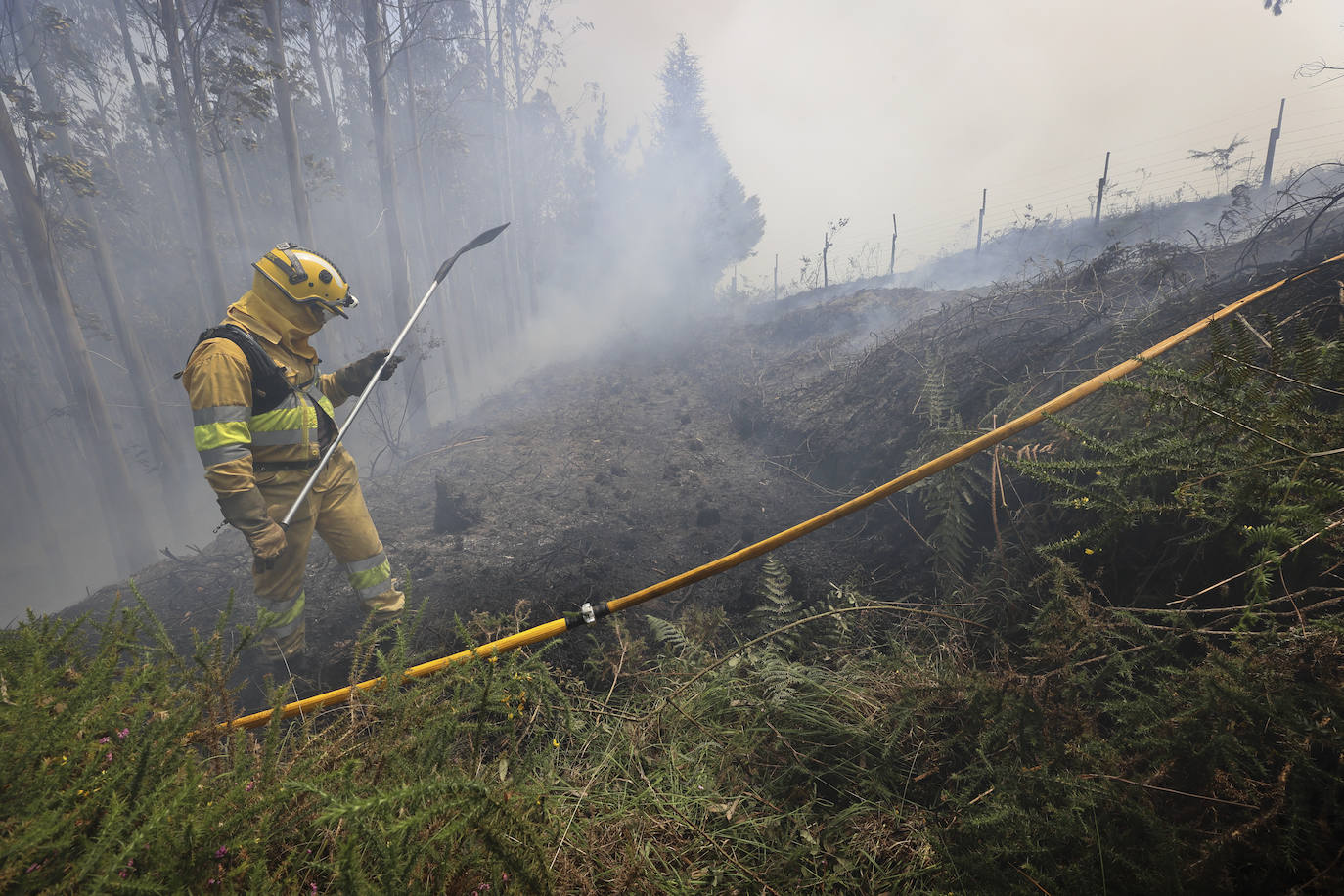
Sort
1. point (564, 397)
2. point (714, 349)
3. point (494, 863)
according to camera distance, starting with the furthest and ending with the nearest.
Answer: point (714, 349)
point (564, 397)
point (494, 863)

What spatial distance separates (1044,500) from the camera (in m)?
2.72

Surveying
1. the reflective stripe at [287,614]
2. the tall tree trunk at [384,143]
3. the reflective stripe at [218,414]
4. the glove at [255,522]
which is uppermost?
the tall tree trunk at [384,143]

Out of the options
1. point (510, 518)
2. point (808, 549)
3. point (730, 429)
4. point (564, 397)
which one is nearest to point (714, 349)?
point (564, 397)

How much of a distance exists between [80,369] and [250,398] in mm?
12289

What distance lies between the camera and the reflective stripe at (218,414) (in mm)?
2957

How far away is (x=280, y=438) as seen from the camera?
11.1 ft

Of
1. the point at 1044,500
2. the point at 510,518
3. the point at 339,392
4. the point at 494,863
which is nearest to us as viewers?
the point at 494,863

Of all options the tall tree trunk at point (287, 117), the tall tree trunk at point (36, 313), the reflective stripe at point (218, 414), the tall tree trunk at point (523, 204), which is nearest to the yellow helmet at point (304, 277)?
the reflective stripe at point (218, 414)

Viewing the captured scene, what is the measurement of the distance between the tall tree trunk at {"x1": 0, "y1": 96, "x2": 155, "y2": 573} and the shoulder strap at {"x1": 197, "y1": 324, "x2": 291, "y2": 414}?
37.6 ft

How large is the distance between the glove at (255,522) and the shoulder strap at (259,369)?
63 centimetres

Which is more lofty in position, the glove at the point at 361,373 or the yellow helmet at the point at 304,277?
the yellow helmet at the point at 304,277

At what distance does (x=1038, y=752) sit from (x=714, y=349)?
1440 centimetres

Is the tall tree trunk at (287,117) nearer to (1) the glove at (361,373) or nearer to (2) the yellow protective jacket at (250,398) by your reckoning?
(1) the glove at (361,373)

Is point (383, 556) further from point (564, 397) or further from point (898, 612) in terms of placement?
point (564, 397)
